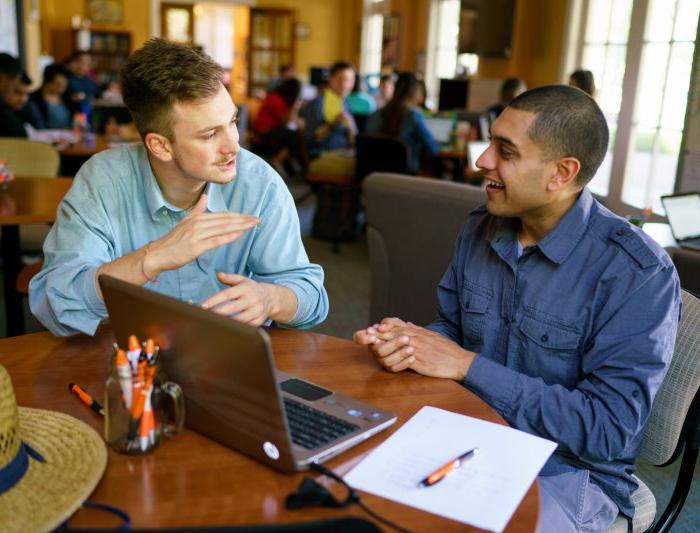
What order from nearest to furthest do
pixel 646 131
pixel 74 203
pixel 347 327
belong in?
pixel 74 203 < pixel 347 327 < pixel 646 131

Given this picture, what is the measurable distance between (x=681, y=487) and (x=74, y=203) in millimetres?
1395

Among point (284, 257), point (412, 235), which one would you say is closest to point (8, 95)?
point (412, 235)

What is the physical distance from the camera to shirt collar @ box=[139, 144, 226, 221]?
5.39 feet

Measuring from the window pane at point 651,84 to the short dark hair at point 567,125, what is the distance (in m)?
3.66

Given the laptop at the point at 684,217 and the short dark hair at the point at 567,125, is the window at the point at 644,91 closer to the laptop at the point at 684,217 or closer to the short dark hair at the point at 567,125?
the laptop at the point at 684,217

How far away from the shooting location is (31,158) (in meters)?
3.60

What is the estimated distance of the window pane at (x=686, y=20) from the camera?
429 cm

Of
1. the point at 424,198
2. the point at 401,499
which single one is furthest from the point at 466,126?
the point at 401,499

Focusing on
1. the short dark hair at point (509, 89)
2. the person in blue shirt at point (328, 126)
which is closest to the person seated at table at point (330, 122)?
the person in blue shirt at point (328, 126)

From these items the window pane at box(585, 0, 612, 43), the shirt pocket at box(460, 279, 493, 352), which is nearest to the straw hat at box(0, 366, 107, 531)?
the shirt pocket at box(460, 279, 493, 352)

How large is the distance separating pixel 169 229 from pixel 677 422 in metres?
1.16

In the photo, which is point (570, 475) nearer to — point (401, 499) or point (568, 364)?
point (568, 364)

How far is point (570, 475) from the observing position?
1.32 meters

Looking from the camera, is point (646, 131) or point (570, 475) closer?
point (570, 475)
